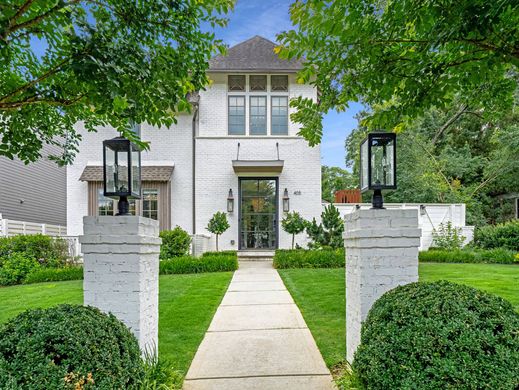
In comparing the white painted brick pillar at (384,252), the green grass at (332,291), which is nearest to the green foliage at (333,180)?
the green grass at (332,291)

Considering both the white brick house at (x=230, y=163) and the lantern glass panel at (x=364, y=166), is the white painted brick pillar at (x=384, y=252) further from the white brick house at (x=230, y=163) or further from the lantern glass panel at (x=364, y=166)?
the white brick house at (x=230, y=163)

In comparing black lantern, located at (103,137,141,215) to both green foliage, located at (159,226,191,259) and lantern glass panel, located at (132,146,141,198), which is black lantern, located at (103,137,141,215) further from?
green foliage, located at (159,226,191,259)

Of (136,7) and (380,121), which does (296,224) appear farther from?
(136,7)

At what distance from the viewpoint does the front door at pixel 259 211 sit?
13.4 m

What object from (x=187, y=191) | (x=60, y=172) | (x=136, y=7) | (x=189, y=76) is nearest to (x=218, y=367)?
(x=189, y=76)

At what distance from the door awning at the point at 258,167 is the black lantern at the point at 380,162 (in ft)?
30.4

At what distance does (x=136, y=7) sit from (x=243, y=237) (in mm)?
10966

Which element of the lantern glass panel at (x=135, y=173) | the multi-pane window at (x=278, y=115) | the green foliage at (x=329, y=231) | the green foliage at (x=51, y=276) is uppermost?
the multi-pane window at (x=278, y=115)

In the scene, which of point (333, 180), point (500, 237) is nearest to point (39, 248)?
point (500, 237)

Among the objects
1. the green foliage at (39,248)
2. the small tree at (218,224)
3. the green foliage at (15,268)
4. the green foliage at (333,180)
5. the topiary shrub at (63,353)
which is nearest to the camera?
the topiary shrub at (63,353)

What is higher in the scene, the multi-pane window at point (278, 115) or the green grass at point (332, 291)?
the multi-pane window at point (278, 115)

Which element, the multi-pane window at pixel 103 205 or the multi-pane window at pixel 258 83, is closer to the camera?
the multi-pane window at pixel 103 205

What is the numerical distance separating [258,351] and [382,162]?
2.34 meters

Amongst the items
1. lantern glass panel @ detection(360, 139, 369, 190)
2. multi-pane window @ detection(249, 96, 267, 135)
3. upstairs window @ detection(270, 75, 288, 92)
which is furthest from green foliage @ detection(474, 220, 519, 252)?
lantern glass panel @ detection(360, 139, 369, 190)
